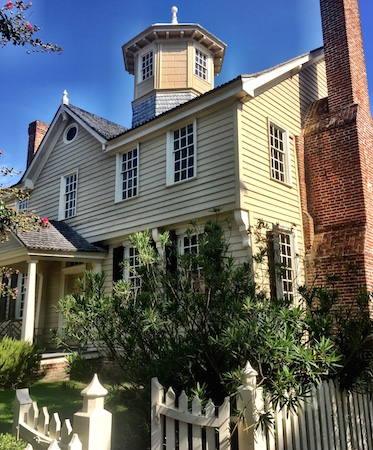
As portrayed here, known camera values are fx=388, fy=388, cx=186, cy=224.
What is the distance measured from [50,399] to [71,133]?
10.7m

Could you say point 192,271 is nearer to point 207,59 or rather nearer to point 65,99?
point 65,99

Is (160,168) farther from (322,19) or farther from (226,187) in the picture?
(322,19)

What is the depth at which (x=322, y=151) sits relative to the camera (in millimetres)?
11562

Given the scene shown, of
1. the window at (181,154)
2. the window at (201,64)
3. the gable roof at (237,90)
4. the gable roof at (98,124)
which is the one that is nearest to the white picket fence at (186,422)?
the window at (181,154)

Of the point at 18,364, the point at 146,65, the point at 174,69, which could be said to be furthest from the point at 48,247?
→ the point at 146,65

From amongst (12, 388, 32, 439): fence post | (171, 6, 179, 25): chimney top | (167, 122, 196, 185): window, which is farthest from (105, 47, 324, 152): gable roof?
(12, 388, 32, 439): fence post

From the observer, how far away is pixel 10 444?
3.39 meters

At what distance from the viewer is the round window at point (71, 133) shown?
15047 millimetres

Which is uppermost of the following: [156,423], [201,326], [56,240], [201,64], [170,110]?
[201,64]

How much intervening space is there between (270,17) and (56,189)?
9.85 m

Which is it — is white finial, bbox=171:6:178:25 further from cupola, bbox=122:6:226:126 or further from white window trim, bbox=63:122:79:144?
white window trim, bbox=63:122:79:144

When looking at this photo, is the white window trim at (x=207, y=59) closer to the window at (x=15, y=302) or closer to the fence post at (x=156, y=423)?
the window at (x=15, y=302)

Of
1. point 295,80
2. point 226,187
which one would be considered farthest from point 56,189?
point 295,80

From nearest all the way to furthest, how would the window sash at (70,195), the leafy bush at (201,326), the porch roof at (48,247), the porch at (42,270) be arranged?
1. the leafy bush at (201,326)
2. the porch at (42,270)
3. the porch roof at (48,247)
4. the window sash at (70,195)
